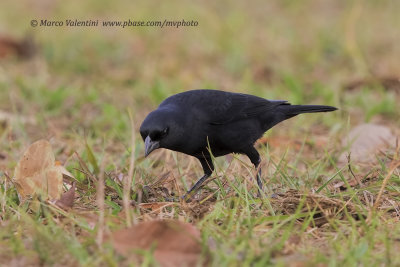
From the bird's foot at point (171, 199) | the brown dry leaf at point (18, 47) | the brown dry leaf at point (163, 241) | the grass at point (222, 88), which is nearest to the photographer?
the brown dry leaf at point (163, 241)

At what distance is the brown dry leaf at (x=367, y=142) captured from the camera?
4.77 meters

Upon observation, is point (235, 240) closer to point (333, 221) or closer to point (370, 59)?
point (333, 221)

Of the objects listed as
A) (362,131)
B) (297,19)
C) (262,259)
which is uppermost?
(297,19)

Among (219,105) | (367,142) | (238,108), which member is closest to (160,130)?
(219,105)

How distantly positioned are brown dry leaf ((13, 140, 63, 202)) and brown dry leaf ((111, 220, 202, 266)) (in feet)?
2.97

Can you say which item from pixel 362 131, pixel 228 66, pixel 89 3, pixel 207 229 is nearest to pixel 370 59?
pixel 228 66

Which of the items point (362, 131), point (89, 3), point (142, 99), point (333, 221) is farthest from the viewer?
point (89, 3)

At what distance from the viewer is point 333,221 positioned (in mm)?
3064

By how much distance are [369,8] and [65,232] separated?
9751 millimetres

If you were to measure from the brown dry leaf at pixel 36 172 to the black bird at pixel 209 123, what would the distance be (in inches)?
23.4

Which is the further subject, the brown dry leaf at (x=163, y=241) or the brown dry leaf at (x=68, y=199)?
the brown dry leaf at (x=68, y=199)

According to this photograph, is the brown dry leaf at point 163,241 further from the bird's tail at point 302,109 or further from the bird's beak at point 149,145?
the bird's tail at point 302,109

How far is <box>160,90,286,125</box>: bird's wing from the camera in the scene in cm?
414

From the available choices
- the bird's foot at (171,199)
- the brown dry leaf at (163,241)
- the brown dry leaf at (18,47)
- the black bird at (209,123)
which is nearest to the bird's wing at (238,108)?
the black bird at (209,123)
